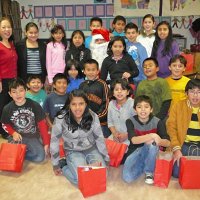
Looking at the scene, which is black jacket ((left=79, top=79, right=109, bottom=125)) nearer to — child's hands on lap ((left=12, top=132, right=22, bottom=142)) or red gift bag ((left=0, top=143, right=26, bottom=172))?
child's hands on lap ((left=12, top=132, right=22, bottom=142))

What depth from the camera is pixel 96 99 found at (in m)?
3.00

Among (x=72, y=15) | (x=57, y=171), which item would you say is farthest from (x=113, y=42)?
(x=72, y=15)

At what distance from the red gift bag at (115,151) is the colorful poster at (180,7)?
3833 millimetres

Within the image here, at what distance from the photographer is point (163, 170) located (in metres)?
2.22

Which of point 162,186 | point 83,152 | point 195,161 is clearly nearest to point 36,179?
point 83,152

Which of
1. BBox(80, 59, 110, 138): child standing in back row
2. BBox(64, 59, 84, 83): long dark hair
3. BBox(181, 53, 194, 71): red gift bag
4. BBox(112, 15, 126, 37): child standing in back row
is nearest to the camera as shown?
BBox(80, 59, 110, 138): child standing in back row

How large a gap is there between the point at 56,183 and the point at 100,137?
1.67 feet

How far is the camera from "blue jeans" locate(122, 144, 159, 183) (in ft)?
7.59

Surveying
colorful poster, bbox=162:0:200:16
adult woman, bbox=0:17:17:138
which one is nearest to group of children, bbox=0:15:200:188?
adult woman, bbox=0:17:17:138

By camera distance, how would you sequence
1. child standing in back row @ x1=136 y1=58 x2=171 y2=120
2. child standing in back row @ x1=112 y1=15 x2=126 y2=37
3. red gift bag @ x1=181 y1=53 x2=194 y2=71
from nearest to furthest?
child standing in back row @ x1=136 y1=58 x2=171 y2=120, child standing in back row @ x1=112 y1=15 x2=126 y2=37, red gift bag @ x1=181 y1=53 x2=194 y2=71

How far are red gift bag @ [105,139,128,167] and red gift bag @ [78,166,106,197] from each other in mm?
390

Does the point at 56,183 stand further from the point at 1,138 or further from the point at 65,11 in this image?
the point at 65,11

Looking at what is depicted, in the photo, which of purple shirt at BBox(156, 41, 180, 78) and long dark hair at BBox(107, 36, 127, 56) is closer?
long dark hair at BBox(107, 36, 127, 56)

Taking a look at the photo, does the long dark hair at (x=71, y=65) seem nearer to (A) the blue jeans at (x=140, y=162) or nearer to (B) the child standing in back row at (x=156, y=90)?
(B) the child standing in back row at (x=156, y=90)
